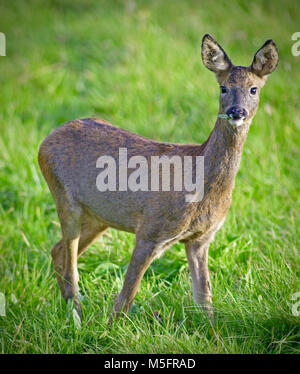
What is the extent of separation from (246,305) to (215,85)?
414 centimetres

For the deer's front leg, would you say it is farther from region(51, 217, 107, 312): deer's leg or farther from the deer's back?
region(51, 217, 107, 312): deer's leg

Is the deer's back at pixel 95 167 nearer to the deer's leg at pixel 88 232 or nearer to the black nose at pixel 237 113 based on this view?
the deer's leg at pixel 88 232

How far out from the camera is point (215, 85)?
7.63 metres

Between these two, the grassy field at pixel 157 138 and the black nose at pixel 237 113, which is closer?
the black nose at pixel 237 113

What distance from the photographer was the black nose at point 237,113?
365 cm

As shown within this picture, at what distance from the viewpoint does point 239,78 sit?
12.7 ft

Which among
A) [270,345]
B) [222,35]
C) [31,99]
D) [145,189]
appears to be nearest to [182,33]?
[222,35]

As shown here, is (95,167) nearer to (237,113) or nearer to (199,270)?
(199,270)

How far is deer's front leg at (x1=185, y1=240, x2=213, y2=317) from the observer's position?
13.9 feet

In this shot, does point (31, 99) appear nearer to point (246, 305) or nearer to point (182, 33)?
point (182, 33)

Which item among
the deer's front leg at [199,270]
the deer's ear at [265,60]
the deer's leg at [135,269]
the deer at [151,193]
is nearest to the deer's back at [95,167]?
the deer at [151,193]

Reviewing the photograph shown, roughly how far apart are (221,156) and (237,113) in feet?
1.36

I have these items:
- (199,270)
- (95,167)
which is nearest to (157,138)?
(95,167)

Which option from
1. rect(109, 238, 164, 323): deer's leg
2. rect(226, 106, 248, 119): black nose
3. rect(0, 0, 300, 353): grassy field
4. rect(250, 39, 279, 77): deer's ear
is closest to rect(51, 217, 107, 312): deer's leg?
rect(0, 0, 300, 353): grassy field
